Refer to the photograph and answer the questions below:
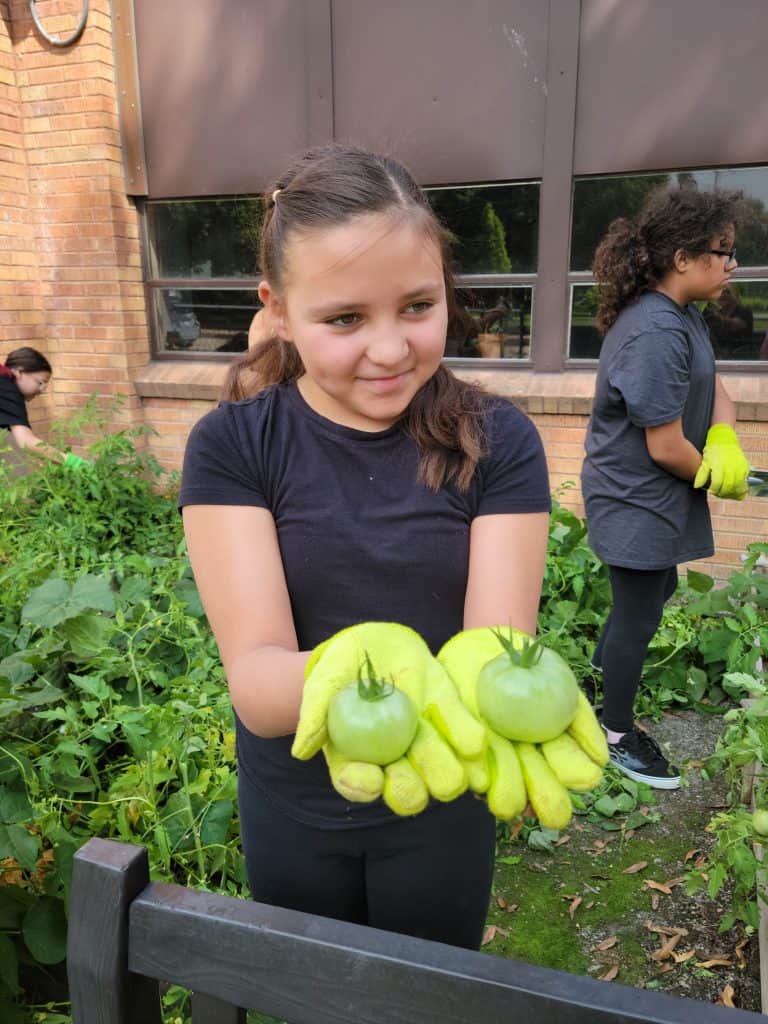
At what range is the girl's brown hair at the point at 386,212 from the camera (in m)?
1.18

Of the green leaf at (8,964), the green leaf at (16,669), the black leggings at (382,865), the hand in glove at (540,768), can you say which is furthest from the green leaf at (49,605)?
the hand in glove at (540,768)

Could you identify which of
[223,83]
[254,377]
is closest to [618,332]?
[254,377]

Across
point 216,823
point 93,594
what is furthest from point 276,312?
point 216,823

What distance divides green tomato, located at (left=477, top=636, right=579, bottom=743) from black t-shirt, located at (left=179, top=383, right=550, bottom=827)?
398 mm

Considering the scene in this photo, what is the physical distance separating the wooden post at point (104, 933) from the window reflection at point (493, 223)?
180 inches

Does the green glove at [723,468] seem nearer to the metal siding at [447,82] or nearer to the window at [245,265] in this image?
the window at [245,265]

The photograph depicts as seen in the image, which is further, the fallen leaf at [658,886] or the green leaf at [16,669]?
the fallen leaf at [658,886]

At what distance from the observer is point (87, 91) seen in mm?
5309

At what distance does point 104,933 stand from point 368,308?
879mm

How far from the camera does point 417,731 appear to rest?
0.87 metres

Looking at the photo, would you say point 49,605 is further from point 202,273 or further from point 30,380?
point 202,273

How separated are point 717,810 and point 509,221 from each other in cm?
363

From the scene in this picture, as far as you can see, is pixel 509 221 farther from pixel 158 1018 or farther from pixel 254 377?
pixel 158 1018

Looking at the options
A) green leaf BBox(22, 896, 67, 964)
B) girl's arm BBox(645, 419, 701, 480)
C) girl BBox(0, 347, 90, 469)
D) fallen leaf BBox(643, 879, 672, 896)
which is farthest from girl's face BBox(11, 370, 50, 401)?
fallen leaf BBox(643, 879, 672, 896)
